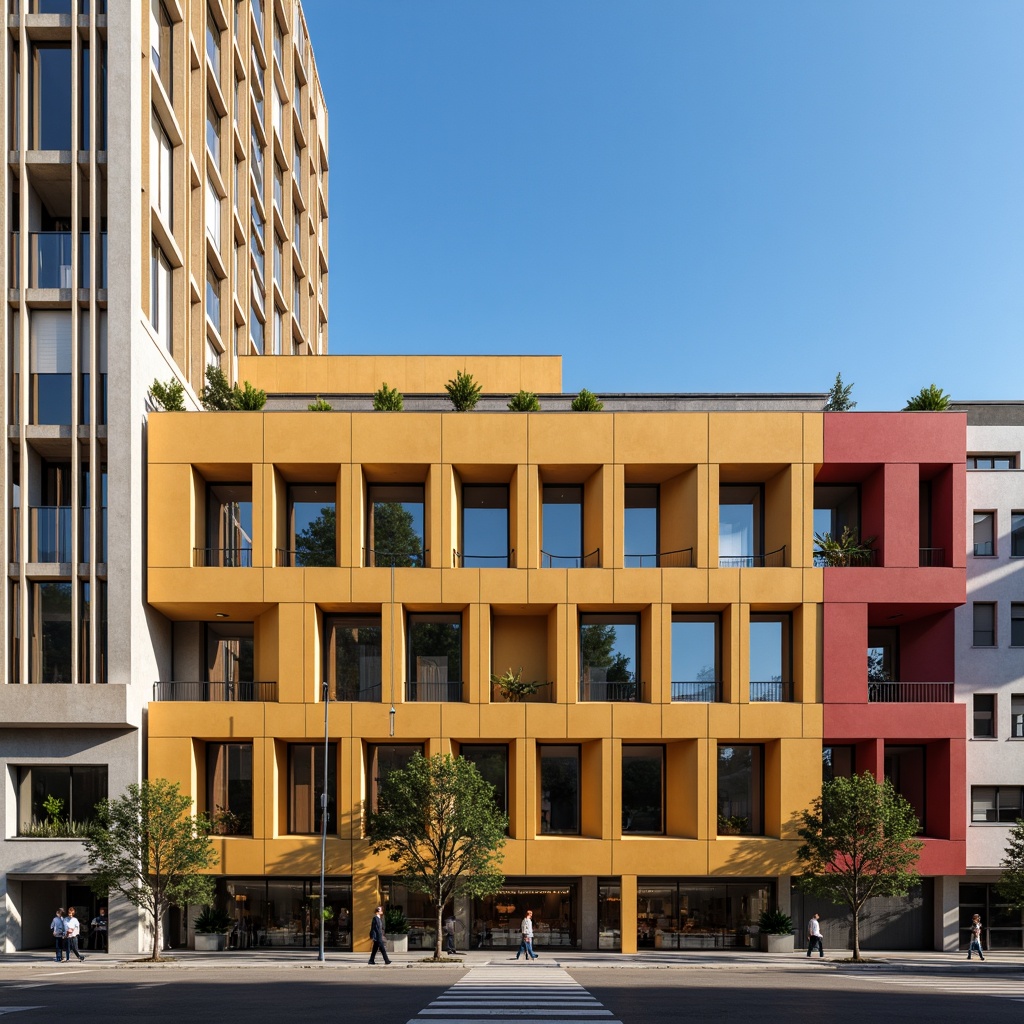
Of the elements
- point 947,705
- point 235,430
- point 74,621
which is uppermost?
point 235,430

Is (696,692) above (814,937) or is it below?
above

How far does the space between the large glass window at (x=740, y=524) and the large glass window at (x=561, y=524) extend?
598 centimetres

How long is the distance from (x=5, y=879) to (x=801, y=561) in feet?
104

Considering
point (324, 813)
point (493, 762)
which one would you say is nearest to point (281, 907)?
point (324, 813)

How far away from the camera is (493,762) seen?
39.4 meters

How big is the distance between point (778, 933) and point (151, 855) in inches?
907

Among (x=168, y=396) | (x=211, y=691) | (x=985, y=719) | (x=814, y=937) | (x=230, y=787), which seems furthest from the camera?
(x=985, y=719)

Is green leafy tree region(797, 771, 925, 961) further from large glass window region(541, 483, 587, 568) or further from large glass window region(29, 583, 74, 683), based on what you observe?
large glass window region(29, 583, 74, 683)

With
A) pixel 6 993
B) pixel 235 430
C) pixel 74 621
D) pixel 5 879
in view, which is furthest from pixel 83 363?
pixel 6 993

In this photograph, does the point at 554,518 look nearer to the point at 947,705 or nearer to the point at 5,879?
the point at 947,705

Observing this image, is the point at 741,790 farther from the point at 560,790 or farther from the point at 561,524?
the point at 561,524

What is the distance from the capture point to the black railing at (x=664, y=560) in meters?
39.7

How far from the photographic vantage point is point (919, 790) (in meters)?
39.4

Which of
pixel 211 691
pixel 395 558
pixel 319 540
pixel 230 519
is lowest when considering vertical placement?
pixel 211 691
